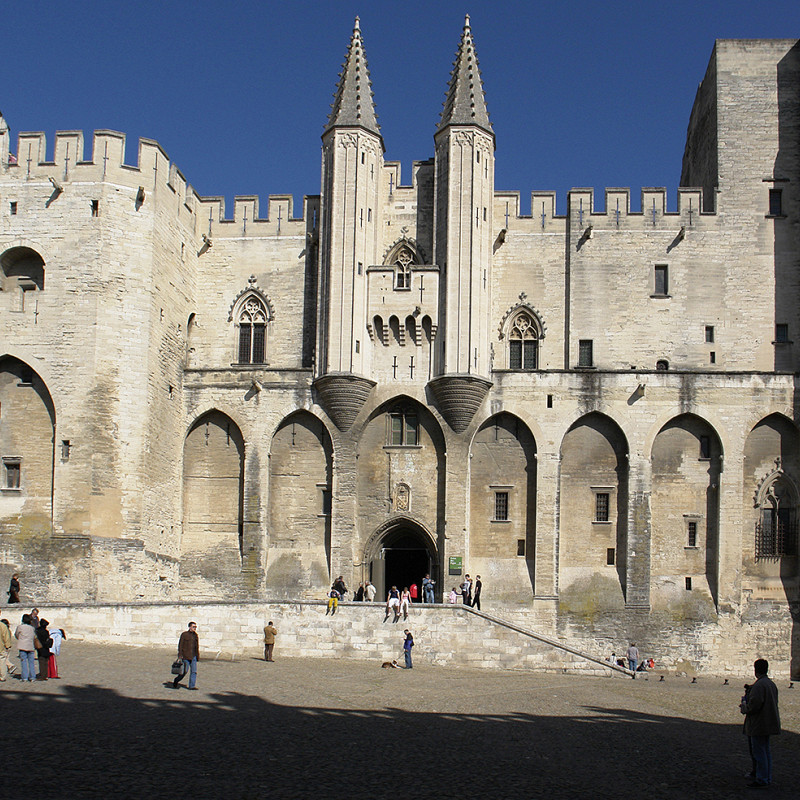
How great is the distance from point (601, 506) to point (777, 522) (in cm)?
530

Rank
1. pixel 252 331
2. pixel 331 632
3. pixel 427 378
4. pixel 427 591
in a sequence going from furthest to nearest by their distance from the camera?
1. pixel 252 331
2. pixel 427 378
3. pixel 427 591
4. pixel 331 632

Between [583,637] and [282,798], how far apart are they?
22.2 meters

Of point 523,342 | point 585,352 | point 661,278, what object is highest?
point 661,278

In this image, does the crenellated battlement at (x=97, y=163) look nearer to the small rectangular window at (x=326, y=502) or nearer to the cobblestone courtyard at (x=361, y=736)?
the small rectangular window at (x=326, y=502)

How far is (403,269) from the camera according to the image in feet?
129

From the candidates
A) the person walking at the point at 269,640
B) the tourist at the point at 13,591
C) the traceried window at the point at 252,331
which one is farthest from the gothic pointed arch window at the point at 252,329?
the person walking at the point at 269,640

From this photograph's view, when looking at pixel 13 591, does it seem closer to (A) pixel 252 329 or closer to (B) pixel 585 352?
(A) pixel 252 329

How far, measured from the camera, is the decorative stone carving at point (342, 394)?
36.5m

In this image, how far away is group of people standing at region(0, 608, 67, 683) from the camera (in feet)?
74.7

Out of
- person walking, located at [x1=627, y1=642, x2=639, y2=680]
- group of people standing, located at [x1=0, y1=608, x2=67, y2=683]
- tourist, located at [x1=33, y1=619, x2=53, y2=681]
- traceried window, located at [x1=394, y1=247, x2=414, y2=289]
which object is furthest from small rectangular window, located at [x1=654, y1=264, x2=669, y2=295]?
tourist, located at [x1=33, y1=619, x2=53, y2=681]

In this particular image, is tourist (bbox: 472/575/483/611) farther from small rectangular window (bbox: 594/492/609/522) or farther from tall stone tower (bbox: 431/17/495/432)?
tall stone tower (bbox: 431/17/495/432)

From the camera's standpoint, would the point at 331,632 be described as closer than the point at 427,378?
Yes

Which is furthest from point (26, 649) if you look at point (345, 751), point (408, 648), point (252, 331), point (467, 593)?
Answer: point (252, 331)

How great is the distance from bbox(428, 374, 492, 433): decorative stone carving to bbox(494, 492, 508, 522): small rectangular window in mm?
2399
